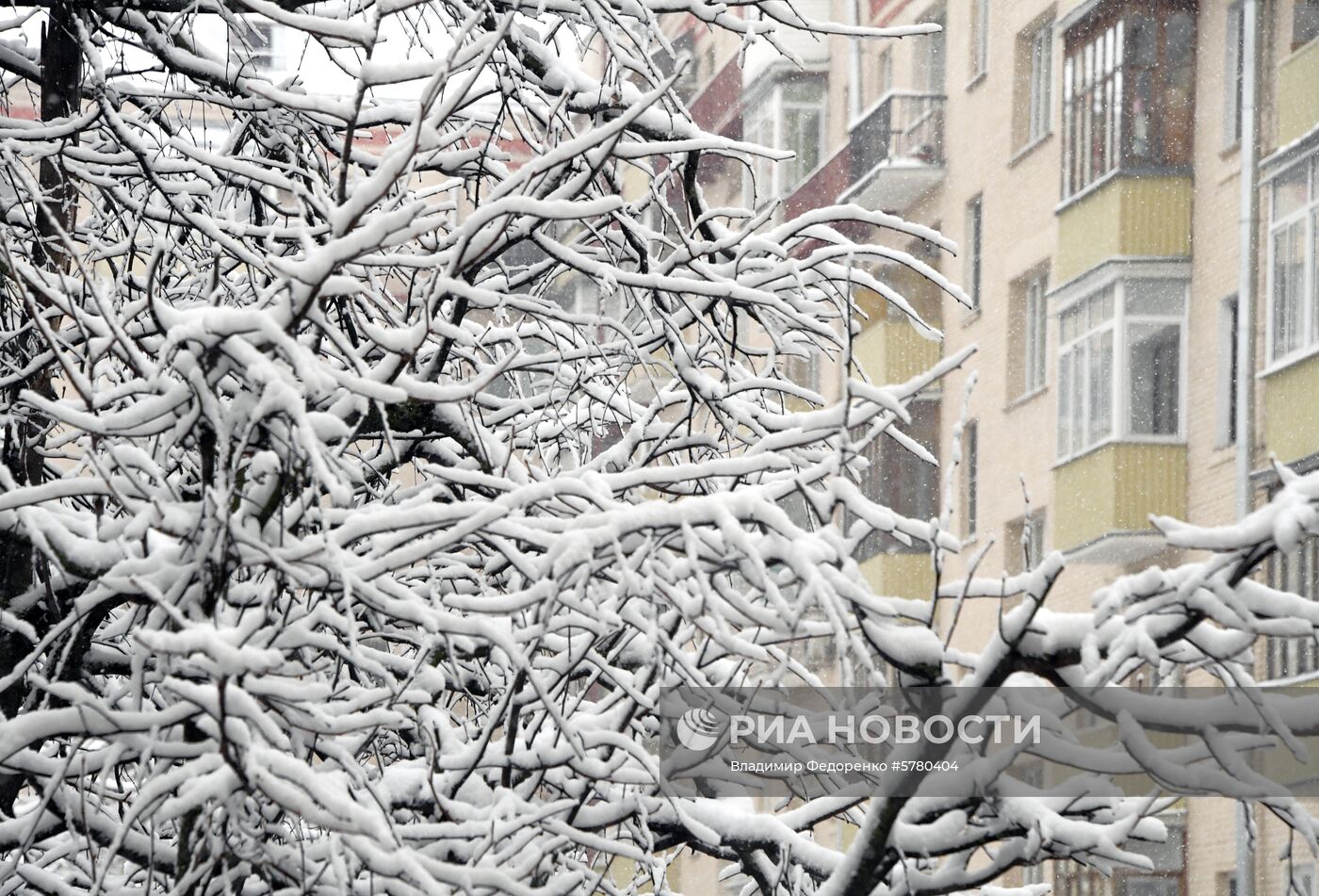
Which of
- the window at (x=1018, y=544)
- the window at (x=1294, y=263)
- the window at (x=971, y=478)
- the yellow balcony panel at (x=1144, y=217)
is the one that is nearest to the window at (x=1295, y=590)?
the window at (x=1294, y=263)

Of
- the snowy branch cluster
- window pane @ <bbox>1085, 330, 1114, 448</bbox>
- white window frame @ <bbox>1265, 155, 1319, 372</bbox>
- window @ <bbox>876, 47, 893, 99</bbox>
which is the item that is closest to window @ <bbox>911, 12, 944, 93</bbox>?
window @ <bbox>876, 47, 893, 99</bbox>

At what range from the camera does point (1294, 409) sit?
14.2 meters

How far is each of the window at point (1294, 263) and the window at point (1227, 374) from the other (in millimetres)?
1289

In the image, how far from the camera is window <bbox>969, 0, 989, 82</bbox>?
68.5 feet

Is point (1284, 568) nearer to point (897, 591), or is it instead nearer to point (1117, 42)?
point (1117, 42)

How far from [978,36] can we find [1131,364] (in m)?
5.72

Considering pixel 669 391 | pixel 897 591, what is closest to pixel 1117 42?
pixel 897 591

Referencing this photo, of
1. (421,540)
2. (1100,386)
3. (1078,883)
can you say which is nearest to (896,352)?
(1100,386)

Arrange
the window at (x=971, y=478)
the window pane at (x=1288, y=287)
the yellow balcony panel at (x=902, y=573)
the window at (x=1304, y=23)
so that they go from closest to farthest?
the window pane at (x=1288, y=287) < the window at (x=1304, y=23) < the window at (x=971, y=478) < the yellow balcony panel at (x=902, y=573)

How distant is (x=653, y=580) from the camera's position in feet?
10.0

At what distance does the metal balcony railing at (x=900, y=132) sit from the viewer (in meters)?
21.8

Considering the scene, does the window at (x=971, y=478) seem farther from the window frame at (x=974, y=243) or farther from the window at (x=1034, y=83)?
the window at (x=1034, y=83)

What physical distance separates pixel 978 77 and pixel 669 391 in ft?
54.0

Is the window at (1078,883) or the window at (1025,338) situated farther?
the window at (1025,338)
